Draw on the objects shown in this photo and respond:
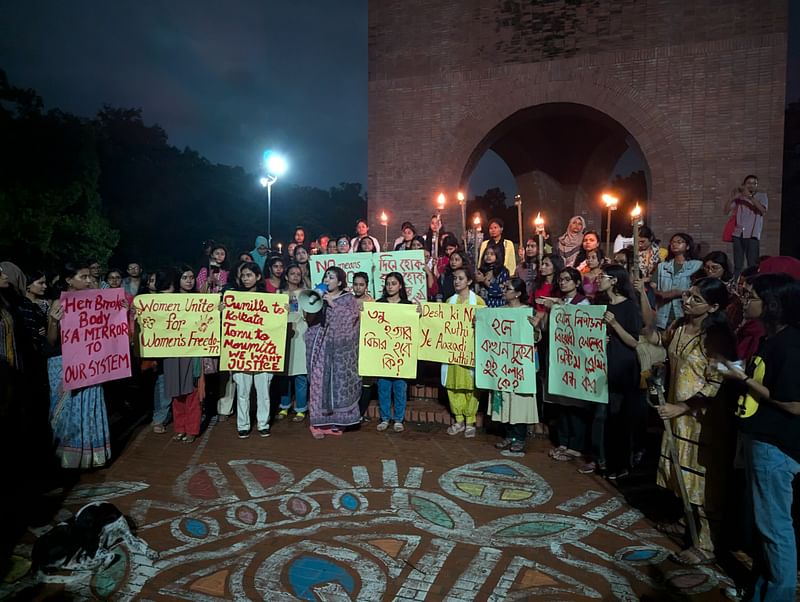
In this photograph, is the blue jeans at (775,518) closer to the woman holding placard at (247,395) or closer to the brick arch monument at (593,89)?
the woman holding placard at (247,395)

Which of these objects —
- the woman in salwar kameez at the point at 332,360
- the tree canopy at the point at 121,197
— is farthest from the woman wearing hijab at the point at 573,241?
the tree canopy at the point at 121,197

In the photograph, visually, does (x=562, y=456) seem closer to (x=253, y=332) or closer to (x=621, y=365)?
(x=621, y=365)

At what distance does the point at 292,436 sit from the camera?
249 inches

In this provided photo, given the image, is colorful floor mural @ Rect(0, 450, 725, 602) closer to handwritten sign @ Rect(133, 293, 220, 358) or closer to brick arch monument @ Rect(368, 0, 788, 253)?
handwritten sign @ Rect(133, 293, 220, 358)

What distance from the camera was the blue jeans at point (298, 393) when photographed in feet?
22.5

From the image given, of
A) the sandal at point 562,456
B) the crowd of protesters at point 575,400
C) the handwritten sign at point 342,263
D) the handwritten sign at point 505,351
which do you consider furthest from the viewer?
the handwritten sign at point 342,263

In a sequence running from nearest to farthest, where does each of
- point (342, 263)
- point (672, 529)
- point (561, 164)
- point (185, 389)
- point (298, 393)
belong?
point (672, 529), point (185, 389), point (298, 393), point (342, 263), point (561, 164)

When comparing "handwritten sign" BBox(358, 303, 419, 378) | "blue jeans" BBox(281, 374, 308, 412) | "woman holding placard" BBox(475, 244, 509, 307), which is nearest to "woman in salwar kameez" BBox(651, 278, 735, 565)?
"woman holding placard" BBox(475, 244, 509, 307)

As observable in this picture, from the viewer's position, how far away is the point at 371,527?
417 centimetres

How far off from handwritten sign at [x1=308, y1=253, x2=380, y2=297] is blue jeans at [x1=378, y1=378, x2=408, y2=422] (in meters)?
1.81

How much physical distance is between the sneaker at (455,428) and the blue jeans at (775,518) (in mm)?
3558

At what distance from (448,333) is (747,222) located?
6.08 m

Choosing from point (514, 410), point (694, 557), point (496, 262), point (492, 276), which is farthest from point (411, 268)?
point (694, 557)

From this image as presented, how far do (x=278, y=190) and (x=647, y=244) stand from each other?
42.7 m
